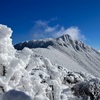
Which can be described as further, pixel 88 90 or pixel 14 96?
pixel 88 90

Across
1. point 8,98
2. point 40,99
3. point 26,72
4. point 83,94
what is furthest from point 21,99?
Answer: point 83,94

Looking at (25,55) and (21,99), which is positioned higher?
(25,55)

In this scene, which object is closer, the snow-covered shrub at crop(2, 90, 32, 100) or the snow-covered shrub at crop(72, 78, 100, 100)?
the snow-covered shrub at crop(2, 90, 32, 100)

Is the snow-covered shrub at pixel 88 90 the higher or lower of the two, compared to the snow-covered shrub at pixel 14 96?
higher

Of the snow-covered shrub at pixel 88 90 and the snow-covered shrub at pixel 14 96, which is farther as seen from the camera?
the snow-covered shrub at pixel 88 90

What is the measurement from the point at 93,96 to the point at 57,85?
744cm

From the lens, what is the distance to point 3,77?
12258 mm

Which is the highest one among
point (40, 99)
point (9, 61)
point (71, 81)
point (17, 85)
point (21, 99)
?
point (71, 81)

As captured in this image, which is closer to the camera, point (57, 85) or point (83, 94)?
point (57, 85)

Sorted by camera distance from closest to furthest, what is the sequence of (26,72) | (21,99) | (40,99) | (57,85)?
1. (21,99)
2. (40,99)
3. (26,72)
4. (57,85)

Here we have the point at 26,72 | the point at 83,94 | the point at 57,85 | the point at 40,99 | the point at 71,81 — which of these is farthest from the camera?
the point at 71,81

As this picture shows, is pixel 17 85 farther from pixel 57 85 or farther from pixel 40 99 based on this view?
pixel 57 85

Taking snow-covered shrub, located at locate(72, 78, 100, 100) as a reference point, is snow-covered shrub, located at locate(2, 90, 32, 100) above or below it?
below

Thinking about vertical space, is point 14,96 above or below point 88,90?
below
